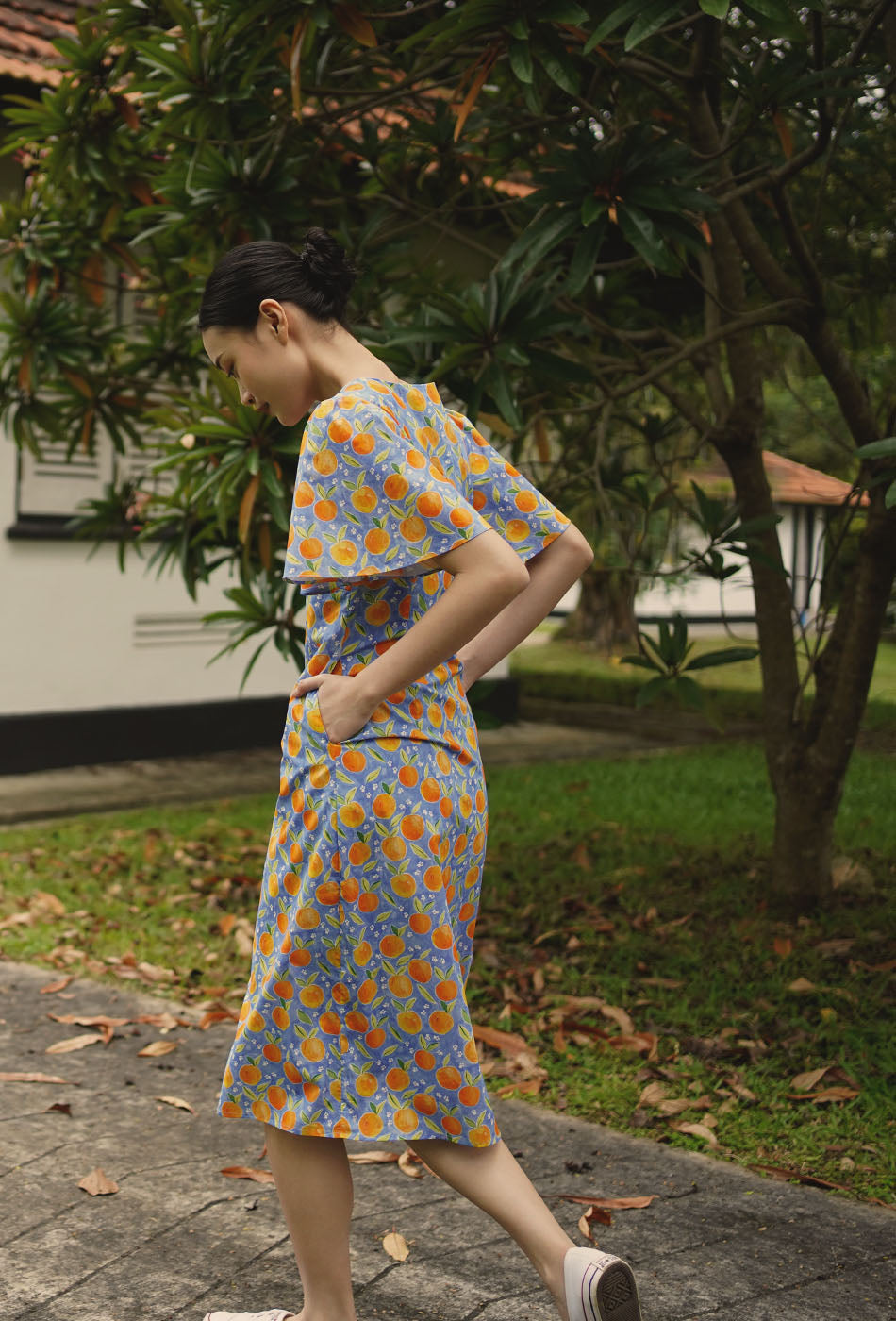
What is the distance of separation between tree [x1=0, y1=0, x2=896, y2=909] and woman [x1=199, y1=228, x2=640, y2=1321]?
1.52 metres

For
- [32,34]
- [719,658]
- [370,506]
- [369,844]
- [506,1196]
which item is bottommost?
[506,1196]

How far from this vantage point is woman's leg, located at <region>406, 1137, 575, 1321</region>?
7.34 ft

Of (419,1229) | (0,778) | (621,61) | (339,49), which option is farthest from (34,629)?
(419,1229)

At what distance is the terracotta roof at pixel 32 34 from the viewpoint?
795 centimetres

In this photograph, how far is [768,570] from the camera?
546 centimetres

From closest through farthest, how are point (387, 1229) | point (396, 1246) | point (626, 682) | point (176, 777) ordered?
1. point (396, 1246)
2. point (387, 1229)
3. point (176, 777)
4. point (626, 682)

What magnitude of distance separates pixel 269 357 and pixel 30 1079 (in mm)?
2430

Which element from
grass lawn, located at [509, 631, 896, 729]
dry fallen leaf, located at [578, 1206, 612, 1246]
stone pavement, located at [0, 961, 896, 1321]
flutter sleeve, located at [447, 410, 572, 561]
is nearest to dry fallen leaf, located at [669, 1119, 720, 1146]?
stone pavement, located at [0, 961, 896, 1321]

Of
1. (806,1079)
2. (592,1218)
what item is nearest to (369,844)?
(592,1218)

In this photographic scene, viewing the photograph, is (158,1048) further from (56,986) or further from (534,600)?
(534,600)

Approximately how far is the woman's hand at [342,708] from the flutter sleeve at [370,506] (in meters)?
0.16

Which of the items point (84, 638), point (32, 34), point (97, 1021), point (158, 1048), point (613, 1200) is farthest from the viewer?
point (84, 638)

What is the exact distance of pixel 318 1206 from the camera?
2.36m

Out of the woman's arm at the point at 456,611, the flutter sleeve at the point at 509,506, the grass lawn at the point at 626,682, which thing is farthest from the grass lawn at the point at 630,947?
the grass lawn at the point at 626,682
